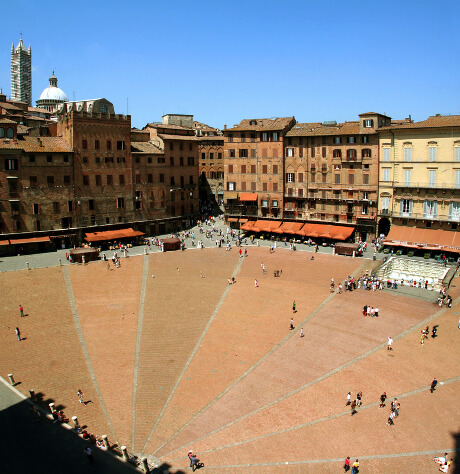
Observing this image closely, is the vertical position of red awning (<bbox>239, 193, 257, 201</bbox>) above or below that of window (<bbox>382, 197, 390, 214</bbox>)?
above

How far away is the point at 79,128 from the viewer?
61.1 m

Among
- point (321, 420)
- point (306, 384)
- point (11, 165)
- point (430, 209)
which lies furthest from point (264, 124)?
point (321, 420)

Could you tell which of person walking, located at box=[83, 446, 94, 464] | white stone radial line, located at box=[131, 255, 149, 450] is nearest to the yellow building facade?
white stone radial line, located at box=[131, 255, 149, 450]

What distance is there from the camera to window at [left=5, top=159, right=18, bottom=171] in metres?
55.3

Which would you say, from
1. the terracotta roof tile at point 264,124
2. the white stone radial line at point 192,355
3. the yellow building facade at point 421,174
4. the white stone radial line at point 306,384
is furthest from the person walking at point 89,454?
the terracotta roof tile at point 264,124

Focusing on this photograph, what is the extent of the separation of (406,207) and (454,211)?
18.8 feet

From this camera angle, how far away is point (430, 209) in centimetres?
5641

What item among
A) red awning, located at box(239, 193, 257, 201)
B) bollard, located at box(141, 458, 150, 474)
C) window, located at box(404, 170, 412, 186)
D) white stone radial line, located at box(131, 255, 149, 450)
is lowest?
bollard, located at box(141, 458, 150, 474)

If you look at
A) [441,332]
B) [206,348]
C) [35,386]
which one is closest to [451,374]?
[441,332]

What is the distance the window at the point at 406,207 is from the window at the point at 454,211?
474cm

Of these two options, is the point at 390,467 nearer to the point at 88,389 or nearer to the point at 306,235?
the point at 88,389

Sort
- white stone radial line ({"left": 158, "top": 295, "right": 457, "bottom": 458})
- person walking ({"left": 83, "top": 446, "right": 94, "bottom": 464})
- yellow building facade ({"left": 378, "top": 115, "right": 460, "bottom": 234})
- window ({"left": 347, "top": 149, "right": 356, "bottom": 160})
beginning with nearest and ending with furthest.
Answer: person walking ({"left": 83, "top": 446, "right": 94, "bottom": 464})
white stone radial line ({"left": 158, "top": 295, "right": 457, "bottom": 458})
yellow building facade ({"left": 378, "top": 115, "right": 460, "bottom": 234})
window ({"left": 347, "top": 149, "right": 356, "bottom": 160})

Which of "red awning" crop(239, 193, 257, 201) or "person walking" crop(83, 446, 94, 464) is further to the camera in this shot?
"red awning" crop(239, 193, 257, 201)

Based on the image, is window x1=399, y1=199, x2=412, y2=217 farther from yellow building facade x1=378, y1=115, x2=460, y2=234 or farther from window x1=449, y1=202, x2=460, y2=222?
window x1=449, y1=202, x2=460, y2=222
